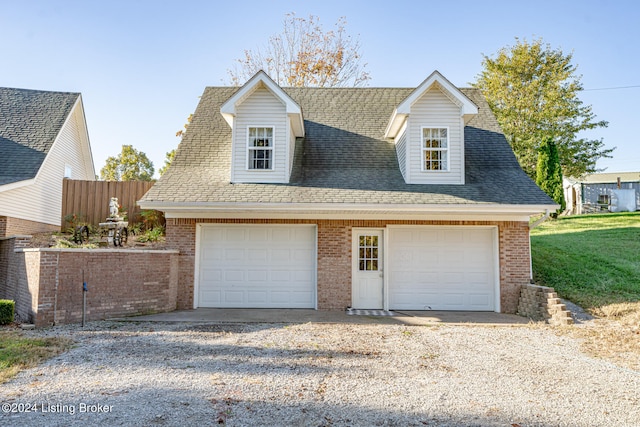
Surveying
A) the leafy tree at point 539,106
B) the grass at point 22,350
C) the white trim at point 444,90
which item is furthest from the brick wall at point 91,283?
the leafy tree at point 539,106

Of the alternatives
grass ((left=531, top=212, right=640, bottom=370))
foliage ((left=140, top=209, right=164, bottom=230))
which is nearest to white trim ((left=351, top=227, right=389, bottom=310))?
grass ((left=531, top=212, right=640, bottom=370))

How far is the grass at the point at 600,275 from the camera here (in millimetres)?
7272

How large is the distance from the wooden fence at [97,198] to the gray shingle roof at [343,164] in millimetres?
3304

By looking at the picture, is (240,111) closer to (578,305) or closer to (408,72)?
(408,72)

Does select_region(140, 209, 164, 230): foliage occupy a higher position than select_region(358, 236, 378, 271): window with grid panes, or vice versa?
select_region(140, 209, 164, 230): foliage

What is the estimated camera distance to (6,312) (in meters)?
8.09

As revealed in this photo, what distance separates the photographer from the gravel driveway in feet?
13.0

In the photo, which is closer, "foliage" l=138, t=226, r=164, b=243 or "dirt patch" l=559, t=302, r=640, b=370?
"dirt patch" l=559, t=302, r=640, b=370

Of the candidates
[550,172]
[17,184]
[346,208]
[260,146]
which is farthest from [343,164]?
[550,172]

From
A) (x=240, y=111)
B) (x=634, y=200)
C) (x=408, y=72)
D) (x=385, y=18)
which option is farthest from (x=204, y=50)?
(x=634, y=200)

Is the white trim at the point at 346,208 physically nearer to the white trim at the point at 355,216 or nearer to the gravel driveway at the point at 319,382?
the white trim at the point at 355,216

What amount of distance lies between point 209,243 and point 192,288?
1.23m

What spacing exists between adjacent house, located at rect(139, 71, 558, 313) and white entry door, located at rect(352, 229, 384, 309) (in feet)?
0.09

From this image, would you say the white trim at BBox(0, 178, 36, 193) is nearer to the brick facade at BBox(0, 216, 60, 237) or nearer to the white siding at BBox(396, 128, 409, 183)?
the brick facade at BBox(0, 216, 60, 237)
